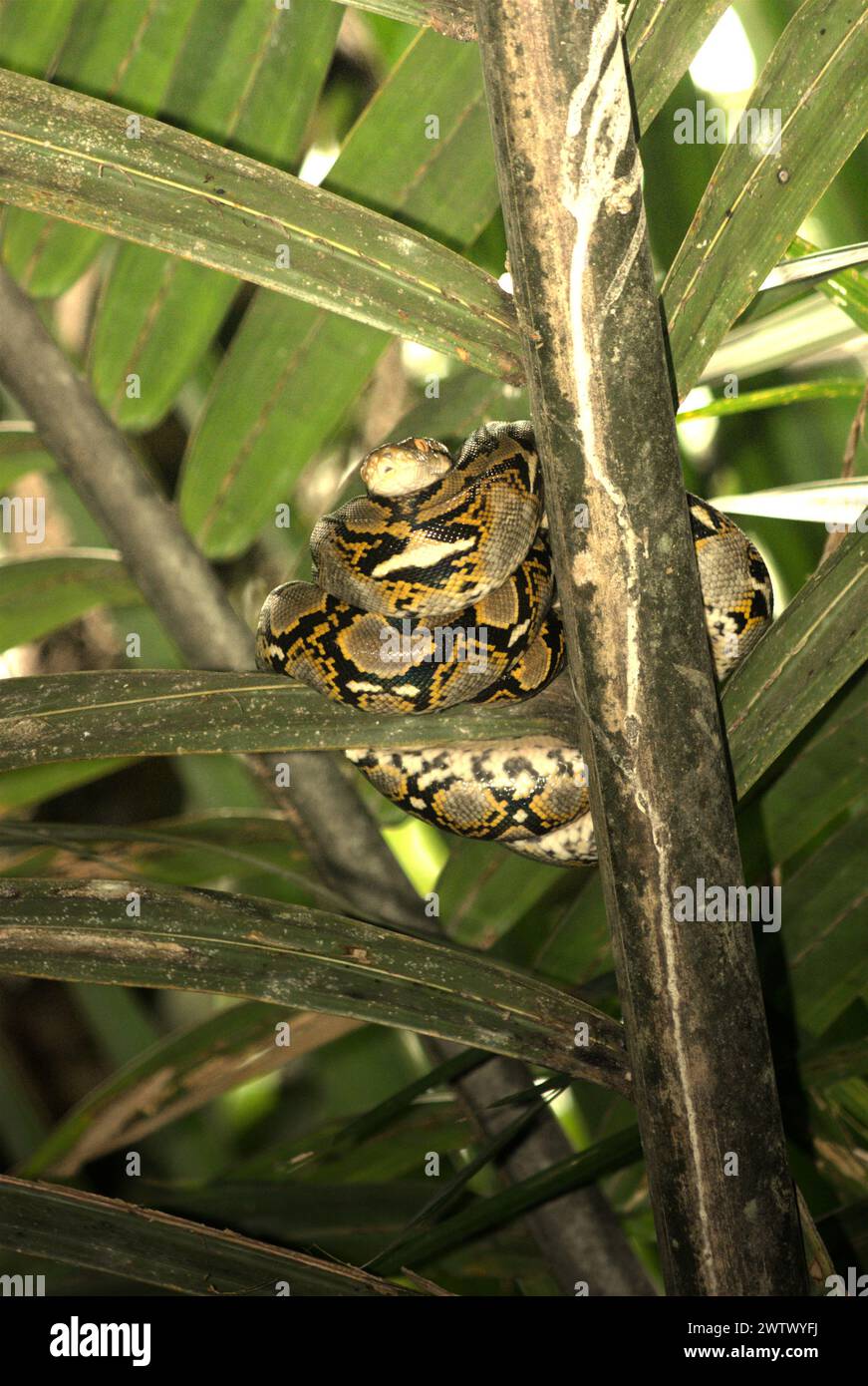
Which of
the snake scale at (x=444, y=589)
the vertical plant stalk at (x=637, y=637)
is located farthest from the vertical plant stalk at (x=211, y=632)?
the vertical plant stalk at (x=637, y=637)

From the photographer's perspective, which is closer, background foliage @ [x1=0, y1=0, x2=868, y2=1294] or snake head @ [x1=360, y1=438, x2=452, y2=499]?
background foliage @ [x1=0, y1=0, x2=868, y2=1294]

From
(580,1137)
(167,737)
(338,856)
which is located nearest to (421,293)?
(167,737)

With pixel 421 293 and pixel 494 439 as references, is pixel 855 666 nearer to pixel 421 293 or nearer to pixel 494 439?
pixel 421 293

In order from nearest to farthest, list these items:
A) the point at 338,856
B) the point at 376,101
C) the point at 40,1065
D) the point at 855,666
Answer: the point at 855,666
the point at 376,101
the point at 338,856
the point at 40,1065

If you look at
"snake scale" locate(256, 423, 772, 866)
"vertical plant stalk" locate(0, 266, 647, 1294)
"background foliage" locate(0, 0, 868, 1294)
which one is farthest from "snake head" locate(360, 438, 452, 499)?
"vertical plant stalk" locate(0, 266, 647, 1294)

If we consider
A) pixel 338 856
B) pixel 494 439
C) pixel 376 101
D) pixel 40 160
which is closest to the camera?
pixel 40 160

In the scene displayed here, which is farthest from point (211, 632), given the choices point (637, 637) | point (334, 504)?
point (637, 637)

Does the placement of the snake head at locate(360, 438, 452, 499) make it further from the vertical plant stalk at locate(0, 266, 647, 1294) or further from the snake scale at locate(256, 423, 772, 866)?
the vertical plant stalk at locate(0, 266, 647, 1294)
